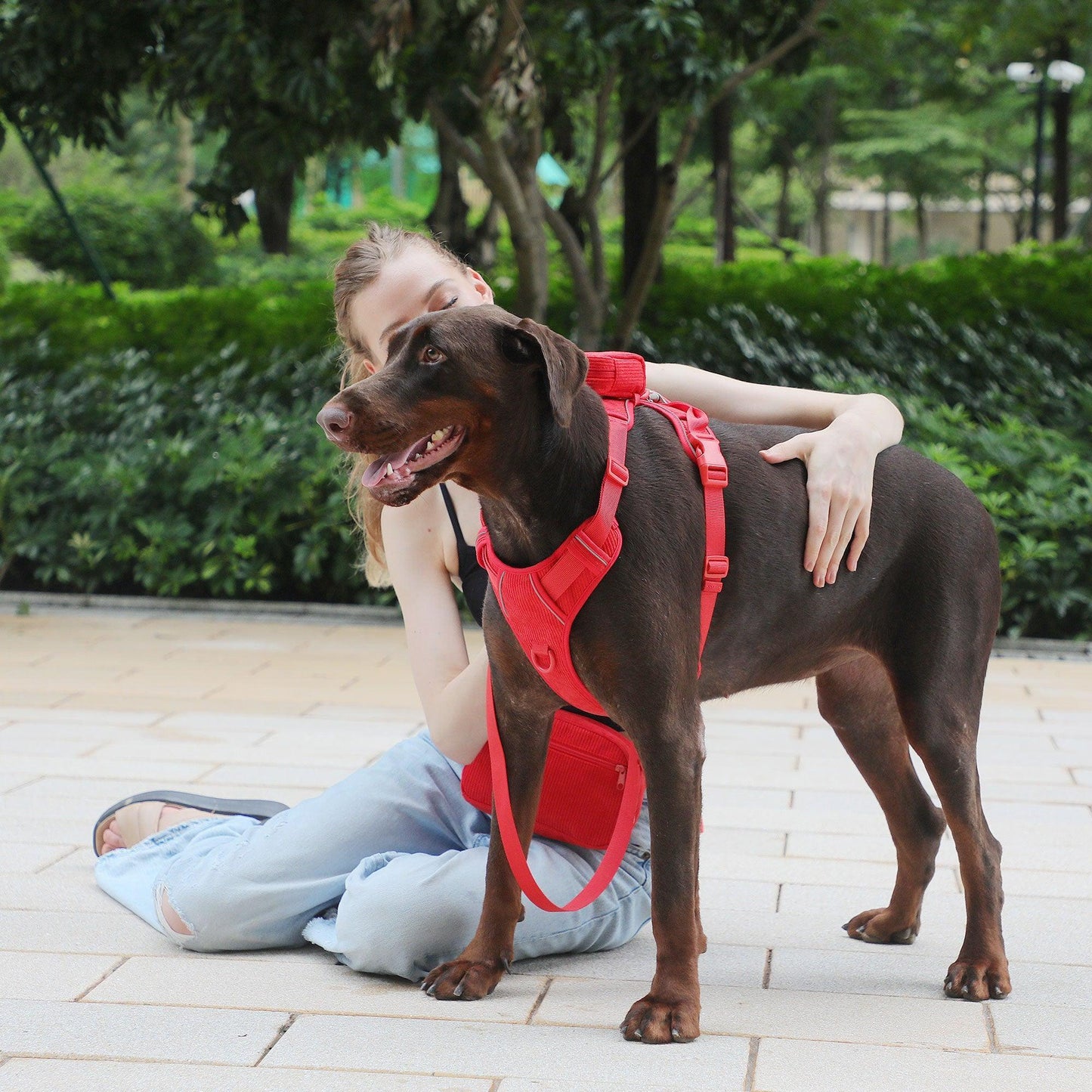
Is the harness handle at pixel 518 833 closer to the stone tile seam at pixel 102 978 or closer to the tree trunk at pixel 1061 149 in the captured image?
the stone tile seam at pixel 102 978

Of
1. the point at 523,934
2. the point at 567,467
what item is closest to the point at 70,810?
the point at 523,934

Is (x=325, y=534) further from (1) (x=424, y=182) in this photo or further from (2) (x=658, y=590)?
(1) (x=424, y=182)

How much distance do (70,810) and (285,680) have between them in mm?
2084

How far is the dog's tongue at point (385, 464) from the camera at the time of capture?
2.32 meters

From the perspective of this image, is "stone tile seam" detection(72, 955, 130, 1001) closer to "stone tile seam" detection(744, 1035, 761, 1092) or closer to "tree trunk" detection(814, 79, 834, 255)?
"stone tile seam" detection(744, 1035, 761, 1092)

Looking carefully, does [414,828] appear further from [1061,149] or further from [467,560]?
[1061,149]

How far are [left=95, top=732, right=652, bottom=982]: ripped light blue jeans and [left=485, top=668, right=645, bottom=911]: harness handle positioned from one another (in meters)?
0.14

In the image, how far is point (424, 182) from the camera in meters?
49.2

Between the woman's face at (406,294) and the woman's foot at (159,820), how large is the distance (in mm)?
1346

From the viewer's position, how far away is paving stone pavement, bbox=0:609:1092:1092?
2.58 metres

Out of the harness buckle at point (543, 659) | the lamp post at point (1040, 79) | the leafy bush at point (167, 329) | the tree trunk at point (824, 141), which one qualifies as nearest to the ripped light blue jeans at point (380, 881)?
the harness buckle at point (543, 659)

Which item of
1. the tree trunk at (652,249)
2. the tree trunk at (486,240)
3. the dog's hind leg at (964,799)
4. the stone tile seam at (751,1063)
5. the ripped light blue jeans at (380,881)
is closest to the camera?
the stone tile seam at (751,1063)

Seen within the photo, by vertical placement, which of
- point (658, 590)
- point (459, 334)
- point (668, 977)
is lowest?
point (668, 977)

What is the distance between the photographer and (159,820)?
12.3ft
